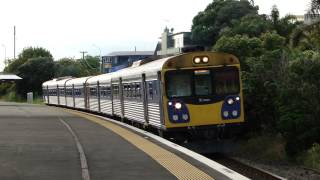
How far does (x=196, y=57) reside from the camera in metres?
18.7

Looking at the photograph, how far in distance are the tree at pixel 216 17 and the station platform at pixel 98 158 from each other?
164 feet

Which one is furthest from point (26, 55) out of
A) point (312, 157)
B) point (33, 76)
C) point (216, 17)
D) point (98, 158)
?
point (98, 158)

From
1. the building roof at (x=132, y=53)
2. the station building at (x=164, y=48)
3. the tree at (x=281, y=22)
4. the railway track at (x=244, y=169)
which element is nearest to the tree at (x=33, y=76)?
the station building at (x=164, y=48)

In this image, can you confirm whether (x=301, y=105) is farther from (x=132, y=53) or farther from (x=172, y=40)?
(x=132, y=53)

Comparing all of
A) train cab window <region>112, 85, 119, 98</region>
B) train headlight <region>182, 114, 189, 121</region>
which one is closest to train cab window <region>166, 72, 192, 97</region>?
train headlight <region>182, 114, 189, 121</region>

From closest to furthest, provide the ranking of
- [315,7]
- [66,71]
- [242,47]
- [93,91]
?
[315,7]
[242,47]
[93,91]
[66,71]

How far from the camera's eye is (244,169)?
1806cm

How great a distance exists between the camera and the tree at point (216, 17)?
223 feet

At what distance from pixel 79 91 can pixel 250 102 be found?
18.5 m

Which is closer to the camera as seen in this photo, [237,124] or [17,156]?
[17,156]

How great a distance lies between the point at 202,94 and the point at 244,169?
238 centimetres

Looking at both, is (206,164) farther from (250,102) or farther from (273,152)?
(250,102)

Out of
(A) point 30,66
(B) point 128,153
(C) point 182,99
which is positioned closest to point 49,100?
(A) point 30,66

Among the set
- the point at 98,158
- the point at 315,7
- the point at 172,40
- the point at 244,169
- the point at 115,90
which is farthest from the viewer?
the point at 172,40
